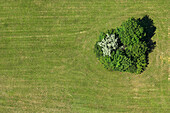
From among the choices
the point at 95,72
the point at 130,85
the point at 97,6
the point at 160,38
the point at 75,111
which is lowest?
the point at 75,111

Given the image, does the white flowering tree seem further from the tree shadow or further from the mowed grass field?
the tree shadow

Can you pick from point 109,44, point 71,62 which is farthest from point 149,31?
point 71,62

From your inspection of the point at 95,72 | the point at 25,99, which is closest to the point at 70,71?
the point at 95,72

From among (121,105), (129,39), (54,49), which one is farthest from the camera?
(54,49)

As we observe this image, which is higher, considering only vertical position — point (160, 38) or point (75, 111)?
point (160, 38)

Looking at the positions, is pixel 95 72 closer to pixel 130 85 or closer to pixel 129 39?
pixel 130 85

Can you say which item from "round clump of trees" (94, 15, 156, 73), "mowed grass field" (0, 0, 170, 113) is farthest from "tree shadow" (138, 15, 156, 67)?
"round clump of trees" (94, 15, 156, 73)
